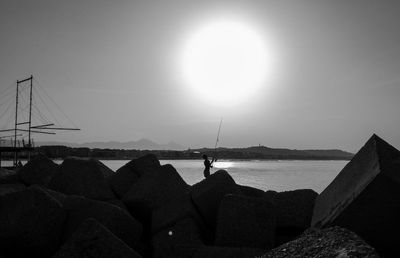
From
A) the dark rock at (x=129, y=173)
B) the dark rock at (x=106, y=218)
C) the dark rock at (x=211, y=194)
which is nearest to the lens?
the dark rock at (x=106, y=218)

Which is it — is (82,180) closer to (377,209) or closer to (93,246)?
(93,246)

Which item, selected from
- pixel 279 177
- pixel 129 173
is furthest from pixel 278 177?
pixel 129 173

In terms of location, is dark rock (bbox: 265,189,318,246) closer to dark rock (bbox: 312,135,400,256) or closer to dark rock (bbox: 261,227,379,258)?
dark rock (bbox: 312,135,400,256)

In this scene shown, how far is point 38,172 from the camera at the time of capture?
6.67 meters

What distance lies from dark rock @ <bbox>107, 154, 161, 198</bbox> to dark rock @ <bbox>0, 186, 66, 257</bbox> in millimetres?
Answer: 1979

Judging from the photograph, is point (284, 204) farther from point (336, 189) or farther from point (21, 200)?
point (21, 200)

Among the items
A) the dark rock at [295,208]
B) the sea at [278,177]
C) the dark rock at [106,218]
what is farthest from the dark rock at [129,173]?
the sea at [278,177]

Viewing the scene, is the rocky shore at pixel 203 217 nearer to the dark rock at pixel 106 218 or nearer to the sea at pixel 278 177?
the dark rock at pixel 106 218

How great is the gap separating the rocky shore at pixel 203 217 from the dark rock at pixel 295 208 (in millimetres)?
12

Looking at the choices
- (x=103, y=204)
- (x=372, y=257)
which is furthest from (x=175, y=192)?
(x=372, y=257)

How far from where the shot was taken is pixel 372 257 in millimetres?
1725

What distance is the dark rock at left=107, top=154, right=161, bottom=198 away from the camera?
19.8 feet

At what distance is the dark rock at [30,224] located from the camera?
367cm

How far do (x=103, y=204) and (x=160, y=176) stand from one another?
1.20m
